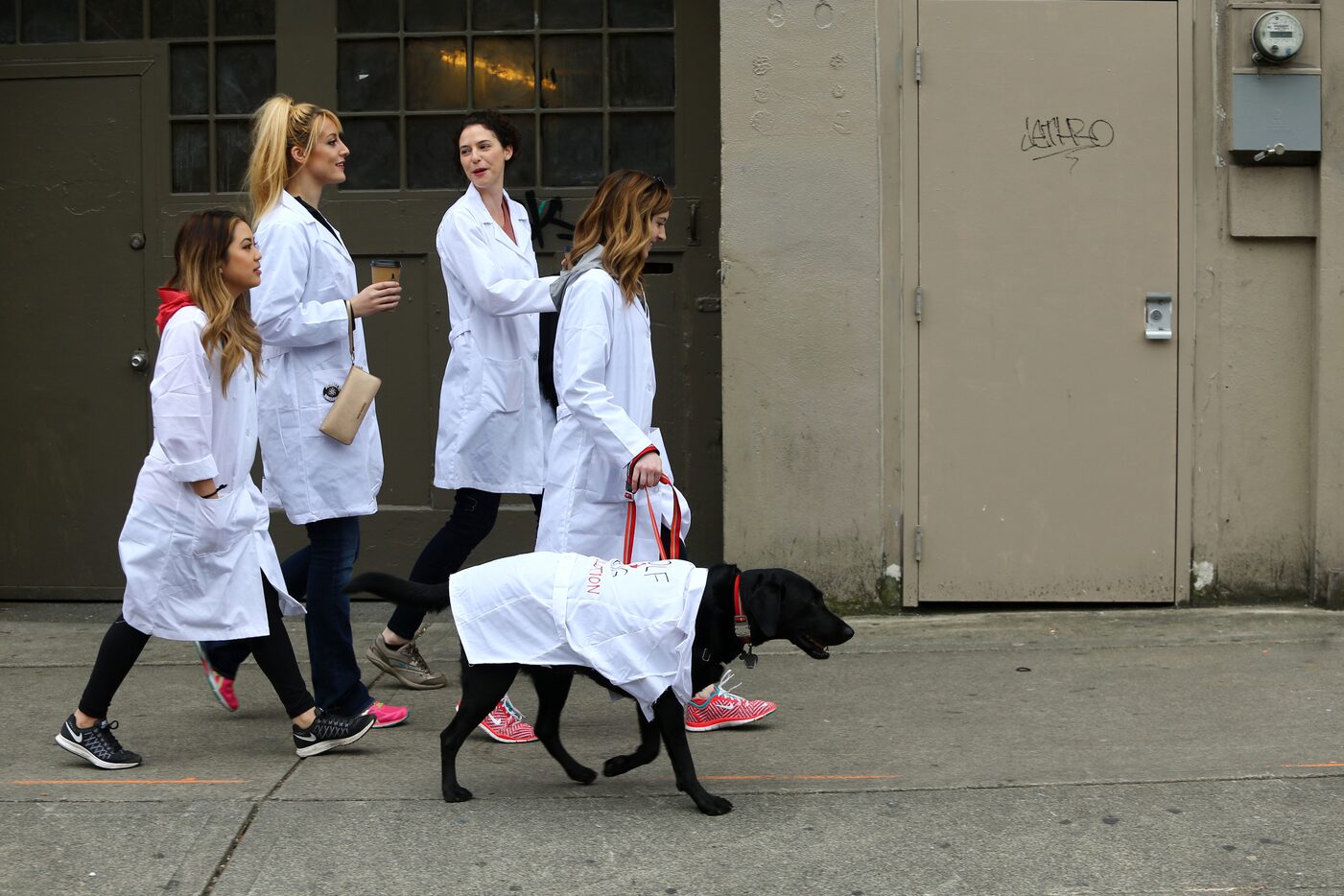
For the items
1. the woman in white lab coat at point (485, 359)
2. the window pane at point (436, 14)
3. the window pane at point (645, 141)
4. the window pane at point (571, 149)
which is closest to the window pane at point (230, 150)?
the window pane at point (436, 14)

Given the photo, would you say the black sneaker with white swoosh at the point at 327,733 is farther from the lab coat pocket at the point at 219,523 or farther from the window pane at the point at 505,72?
the window pane at the point at 505,72

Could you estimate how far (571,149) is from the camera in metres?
6.81

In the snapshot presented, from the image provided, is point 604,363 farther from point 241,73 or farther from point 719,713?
point 241,73

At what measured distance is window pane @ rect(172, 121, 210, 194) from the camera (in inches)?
272

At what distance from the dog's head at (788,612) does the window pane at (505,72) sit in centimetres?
338

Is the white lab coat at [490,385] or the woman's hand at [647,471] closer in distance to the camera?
the woman's hand at [647,471]

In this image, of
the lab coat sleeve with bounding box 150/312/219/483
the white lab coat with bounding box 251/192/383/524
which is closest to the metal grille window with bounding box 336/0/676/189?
the white lab coat with bounding box 251/192/383/524

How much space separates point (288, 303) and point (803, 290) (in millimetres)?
2438

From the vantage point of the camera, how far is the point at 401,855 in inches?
152

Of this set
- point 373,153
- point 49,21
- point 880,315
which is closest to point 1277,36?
point 880,315

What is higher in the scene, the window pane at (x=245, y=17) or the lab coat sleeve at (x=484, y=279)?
the window pane at (x=245, y=17)

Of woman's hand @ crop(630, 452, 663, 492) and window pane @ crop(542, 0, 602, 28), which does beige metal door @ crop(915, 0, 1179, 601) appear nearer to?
window pane @ crop(542, 0, 602, 28)

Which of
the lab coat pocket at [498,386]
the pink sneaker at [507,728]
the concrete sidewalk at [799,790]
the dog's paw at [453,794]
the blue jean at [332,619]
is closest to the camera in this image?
the concrete sidewalk at [799,790]

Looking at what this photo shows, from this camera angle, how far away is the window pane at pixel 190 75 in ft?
22.5
